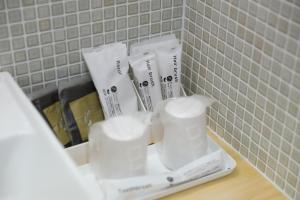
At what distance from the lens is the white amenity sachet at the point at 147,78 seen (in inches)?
41.3

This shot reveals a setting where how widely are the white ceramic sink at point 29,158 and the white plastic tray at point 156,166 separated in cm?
12

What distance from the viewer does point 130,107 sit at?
41.8 inches

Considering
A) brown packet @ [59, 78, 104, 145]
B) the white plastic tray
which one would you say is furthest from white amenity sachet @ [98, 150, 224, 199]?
brown packet @ [59, 78, 104, 145]

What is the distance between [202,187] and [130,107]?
211 mm

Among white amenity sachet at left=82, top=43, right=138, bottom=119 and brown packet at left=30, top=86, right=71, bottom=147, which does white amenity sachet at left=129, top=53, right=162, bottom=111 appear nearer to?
white amenity sachet at left=82, top=43, right=138, bottom=119

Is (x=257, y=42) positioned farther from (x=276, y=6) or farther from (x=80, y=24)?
(x=80, y=24)

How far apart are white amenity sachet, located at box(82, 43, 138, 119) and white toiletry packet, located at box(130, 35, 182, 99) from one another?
5 centimetres

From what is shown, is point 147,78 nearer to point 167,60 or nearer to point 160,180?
point 167,60

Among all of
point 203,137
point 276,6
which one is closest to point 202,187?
point 203,137

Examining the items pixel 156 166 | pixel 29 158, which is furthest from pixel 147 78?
pixel 29 158

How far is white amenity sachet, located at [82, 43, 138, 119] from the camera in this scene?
3.36 feet

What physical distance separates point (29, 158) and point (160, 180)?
21cm

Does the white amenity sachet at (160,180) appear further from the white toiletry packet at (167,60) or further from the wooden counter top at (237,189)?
Answer: the white toiletry packet at (167,60)

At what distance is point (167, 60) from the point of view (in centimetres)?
107
